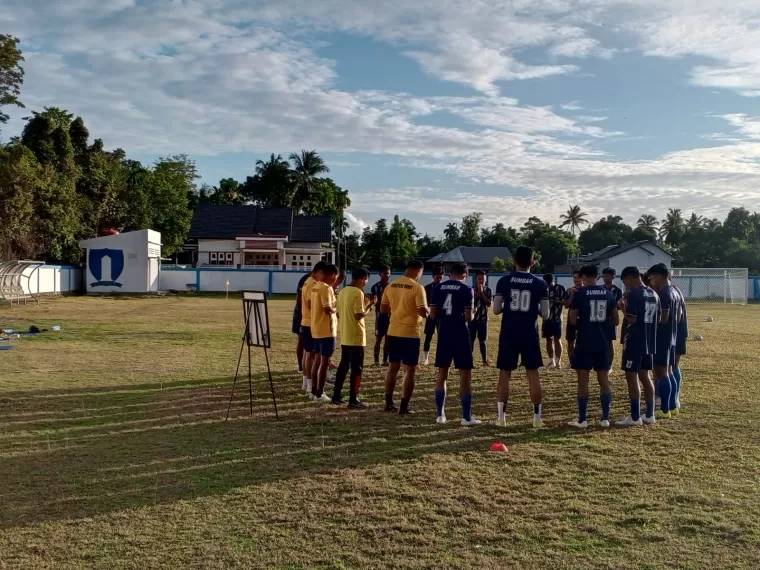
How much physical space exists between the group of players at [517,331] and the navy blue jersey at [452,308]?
0.01m

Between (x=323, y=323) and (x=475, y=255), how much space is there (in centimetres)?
6736

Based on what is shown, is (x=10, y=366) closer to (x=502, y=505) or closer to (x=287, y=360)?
(x=287, y=360)

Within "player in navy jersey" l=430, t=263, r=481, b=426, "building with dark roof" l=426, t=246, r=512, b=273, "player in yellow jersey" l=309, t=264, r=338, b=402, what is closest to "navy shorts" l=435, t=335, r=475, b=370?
"player in navy jersey" l=430, t=263, r=481, b=426

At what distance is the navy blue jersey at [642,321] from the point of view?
797 centimetres

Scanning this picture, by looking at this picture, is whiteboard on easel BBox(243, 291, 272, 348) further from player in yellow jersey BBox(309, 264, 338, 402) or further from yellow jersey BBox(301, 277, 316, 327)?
yellow jersey BBox(301, 277, 316, 327)

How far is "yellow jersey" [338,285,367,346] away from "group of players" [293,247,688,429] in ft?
Result: 0.04

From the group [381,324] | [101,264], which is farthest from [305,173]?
[381,324]

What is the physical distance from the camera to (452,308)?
771cm

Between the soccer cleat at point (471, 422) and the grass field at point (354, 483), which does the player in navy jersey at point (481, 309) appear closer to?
the grass field at point (354, 483)

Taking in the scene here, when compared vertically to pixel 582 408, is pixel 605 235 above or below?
above

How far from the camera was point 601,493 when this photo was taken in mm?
5410

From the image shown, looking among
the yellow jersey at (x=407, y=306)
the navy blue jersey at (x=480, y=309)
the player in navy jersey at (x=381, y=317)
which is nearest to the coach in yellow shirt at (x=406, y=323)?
the yellow jersey at (x=407, y=306)

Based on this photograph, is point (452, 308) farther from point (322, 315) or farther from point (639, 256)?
point (639, 256)

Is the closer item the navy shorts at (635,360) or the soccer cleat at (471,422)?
the soccer cleat at (471,422)
